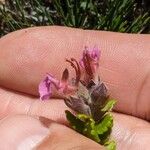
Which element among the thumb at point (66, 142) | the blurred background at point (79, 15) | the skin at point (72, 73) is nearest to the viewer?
the thumb at point (66, 142)

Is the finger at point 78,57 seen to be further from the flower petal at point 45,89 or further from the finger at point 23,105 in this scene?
the flower petal at point 45,89

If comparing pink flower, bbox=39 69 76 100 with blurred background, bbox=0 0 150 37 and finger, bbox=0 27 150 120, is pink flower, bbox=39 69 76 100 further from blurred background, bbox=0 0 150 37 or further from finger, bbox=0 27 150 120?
blurred background, bbox=0 0 150 37

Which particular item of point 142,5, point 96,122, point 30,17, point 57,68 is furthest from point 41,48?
point 142,5

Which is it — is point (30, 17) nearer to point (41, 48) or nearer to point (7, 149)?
point (41, 48)

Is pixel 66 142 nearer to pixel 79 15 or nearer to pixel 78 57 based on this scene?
pixel 78 57

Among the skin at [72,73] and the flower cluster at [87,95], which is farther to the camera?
the skin at [72,73]

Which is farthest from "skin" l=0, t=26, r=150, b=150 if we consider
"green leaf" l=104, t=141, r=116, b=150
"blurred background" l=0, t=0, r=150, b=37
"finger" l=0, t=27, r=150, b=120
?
"blurred background" l=0, t=0, r=150, b=37

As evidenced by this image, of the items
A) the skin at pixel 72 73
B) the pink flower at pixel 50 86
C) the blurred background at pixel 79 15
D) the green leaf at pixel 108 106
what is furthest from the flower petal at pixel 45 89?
the blurred background at pixel 79 15

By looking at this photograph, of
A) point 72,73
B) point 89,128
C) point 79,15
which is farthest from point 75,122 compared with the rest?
point 79,15
